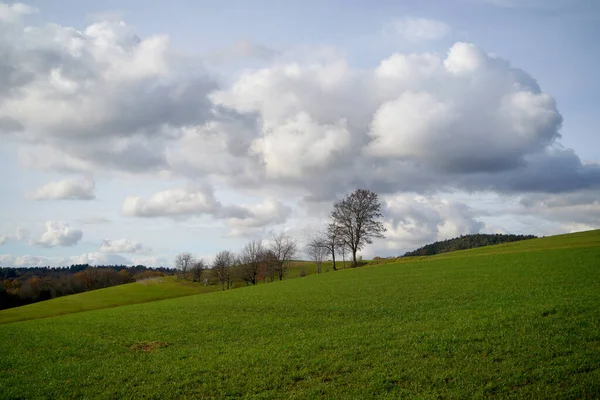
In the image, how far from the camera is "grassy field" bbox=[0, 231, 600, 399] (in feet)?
49.0

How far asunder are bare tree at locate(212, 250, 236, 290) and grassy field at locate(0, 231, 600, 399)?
111m

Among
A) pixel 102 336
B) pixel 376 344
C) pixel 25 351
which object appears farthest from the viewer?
pixel 102 336

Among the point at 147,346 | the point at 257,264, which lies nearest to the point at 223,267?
the point at 257,264

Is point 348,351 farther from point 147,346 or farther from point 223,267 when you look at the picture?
point 223,267

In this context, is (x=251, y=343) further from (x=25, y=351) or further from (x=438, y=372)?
(x=25, y=351)

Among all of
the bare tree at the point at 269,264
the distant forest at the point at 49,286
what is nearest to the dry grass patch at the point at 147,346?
the bare tree at the point at 269,264

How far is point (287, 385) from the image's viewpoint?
16000 millimetres

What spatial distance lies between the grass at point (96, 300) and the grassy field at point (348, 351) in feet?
157

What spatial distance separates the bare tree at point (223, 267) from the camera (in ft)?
477

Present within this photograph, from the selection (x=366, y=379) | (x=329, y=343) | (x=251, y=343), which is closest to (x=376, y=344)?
(x=329, y=343)

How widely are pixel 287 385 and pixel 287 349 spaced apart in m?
5.05

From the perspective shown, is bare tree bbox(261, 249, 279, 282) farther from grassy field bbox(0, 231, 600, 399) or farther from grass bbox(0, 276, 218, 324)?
grassy field bbox(0, 231, 600, 399)

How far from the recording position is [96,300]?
91.1m

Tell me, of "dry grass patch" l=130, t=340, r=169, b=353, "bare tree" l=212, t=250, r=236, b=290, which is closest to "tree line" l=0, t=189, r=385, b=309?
"bare tree" l=212, t=250, r=236, b=290
